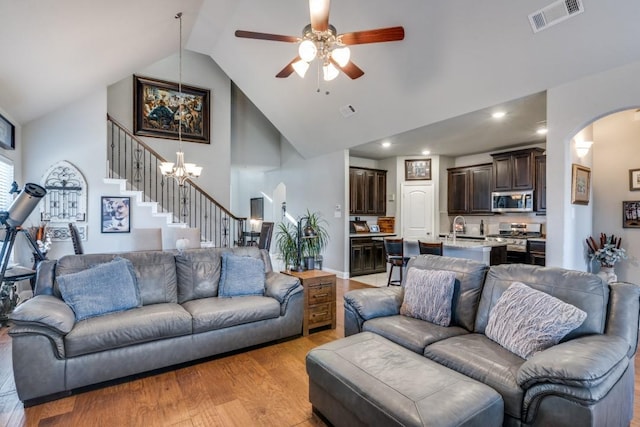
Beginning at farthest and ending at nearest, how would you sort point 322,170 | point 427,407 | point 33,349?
point 322,170 < point 33,349 < point 427,407

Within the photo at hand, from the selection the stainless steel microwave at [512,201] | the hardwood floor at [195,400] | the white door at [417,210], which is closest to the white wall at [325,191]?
the white door at [417,210]

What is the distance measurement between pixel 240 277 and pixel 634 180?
5.51 meters

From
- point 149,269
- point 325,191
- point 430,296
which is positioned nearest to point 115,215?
point 149,269

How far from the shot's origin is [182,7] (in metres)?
4.44

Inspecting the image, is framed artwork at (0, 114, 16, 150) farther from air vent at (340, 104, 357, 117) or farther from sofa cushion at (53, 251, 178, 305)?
air vent at (340, 104, 357, 117)

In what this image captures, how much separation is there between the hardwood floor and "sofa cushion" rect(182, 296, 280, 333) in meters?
0.36

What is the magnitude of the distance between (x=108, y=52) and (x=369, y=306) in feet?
15.4

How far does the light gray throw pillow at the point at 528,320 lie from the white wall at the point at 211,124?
6768mm

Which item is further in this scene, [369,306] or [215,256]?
[215,256]

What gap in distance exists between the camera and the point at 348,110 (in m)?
5.41

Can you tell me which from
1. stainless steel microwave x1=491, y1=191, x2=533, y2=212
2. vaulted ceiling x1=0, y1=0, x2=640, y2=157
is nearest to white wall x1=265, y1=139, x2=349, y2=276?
vaulted ceiling x1=0, y1=0, x2=640, y2=157

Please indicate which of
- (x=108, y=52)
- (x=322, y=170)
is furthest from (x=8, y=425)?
(x=322, y=170)

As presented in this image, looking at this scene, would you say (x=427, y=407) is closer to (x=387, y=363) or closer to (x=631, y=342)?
(x=387, y=363)

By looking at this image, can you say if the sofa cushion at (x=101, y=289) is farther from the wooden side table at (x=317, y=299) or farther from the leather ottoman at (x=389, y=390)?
the leather ottoman at (x=389, y=390)
